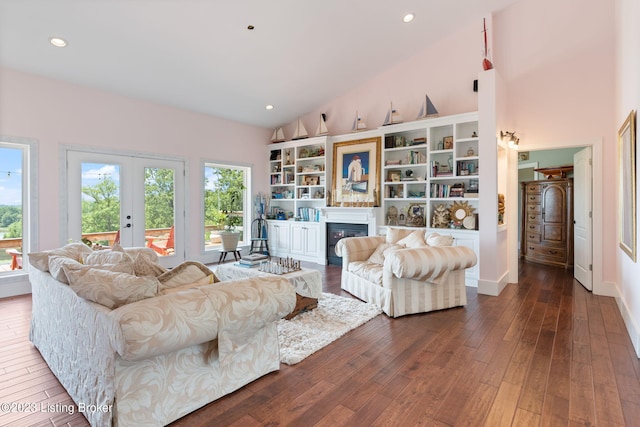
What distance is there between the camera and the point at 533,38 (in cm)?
483

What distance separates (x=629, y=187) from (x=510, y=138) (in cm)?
201

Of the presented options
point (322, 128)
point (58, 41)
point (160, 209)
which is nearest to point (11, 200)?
point (160, 209)

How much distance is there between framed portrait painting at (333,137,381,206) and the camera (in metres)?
6.04

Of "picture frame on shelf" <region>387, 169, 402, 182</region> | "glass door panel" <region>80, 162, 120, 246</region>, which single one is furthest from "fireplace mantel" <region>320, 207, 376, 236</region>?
"glass door panel" <region>80, 162, 120, 246</region>

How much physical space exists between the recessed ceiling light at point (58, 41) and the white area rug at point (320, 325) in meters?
4.07

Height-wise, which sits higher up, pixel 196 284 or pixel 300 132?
pixel 300 132

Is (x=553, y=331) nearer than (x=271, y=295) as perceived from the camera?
No

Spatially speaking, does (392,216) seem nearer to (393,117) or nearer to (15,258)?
(393,117)

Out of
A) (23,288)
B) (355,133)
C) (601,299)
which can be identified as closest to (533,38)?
(355,133)

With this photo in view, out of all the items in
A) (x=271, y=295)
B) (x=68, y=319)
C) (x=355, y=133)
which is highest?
(x=355, y=133)

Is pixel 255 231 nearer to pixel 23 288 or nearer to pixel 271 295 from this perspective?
pixel 23 288

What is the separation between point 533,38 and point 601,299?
375cm

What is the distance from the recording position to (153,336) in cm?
154

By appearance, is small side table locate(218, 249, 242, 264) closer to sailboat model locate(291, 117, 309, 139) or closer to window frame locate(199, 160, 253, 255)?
window frame locate(199, 160, 253, 255)
